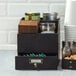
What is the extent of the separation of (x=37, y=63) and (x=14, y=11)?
521 mm

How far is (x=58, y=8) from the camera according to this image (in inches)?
60.0

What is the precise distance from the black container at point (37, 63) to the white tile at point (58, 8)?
0.48 m

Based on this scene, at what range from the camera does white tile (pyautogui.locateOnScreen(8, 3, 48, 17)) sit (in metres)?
1.53

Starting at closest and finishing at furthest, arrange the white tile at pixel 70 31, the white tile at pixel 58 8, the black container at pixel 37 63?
the black container at pixel 37 63, the white tile at pixel 70 31, the white tile at pixel 58 8

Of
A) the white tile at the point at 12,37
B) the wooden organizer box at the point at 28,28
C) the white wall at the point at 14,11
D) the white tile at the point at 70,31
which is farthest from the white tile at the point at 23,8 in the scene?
the wooden organizer box at the point at 28,28

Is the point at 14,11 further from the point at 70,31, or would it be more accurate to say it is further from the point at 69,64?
the point at 69,64

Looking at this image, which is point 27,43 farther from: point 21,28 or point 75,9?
point 75,9

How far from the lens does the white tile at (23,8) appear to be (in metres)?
1.53

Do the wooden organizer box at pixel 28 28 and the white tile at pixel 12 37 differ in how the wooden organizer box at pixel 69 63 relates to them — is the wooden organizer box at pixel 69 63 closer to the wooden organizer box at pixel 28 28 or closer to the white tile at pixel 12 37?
the wooden organizer box at pixel 28 28

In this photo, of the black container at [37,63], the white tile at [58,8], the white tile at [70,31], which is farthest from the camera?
the white tile at [58,8]

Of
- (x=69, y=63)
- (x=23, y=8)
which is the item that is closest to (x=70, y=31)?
(x=69, y=63)

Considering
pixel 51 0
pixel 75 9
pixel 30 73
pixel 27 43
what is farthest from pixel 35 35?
pixel 51 0

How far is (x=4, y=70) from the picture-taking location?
113 cm

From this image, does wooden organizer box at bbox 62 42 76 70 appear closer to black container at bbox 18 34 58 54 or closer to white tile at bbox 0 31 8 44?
black container at bbox 18 34 58 54
